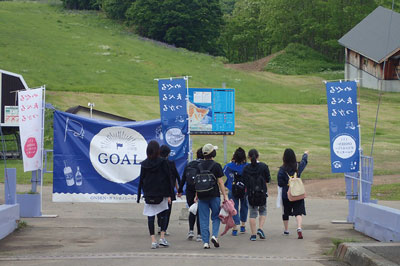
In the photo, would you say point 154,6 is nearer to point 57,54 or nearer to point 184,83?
point 57,54

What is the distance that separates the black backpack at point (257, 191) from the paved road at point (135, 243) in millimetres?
730

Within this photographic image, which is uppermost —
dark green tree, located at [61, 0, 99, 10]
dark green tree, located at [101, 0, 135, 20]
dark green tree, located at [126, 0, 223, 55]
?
dark green tree, located at [61, 0, 99, 10]

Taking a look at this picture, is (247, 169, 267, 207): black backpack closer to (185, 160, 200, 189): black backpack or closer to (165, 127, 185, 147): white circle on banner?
(185, 160, 200, 189): black backpack

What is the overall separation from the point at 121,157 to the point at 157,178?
314 centimetres

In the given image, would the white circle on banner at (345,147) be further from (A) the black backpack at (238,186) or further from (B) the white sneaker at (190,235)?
(B) the white sneaker at (190,235)

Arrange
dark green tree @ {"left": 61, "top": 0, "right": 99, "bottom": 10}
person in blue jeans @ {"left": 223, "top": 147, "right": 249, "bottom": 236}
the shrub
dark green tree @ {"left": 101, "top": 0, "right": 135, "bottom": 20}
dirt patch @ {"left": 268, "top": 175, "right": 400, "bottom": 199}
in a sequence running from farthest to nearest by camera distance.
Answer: dark green tree @ {"left": 61, "top": 0, "right": 99, "bottom": 10}, dark green tree @ {"left": 101, "top": 0, "right": 135, "bottom": 20}, the shrub, dirt patch @ {"left": 268, "top": 175, "right": 400, "bottom": 199}, person in blue jeans @ {"left": 223, "top": 147, "right": 249, "bottom": 236}

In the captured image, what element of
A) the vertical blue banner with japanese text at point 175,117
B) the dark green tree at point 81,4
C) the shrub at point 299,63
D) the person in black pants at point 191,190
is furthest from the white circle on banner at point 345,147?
the dark green tree at point 81,4

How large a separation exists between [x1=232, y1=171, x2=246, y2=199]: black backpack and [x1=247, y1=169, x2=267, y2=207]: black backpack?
0.33 meters

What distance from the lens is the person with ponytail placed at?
11.9m

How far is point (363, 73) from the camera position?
59438 millimetres

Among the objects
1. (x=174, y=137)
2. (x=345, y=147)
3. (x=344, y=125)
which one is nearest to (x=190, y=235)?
(x=174, y=137)

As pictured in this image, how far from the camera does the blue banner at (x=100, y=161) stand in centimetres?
1399

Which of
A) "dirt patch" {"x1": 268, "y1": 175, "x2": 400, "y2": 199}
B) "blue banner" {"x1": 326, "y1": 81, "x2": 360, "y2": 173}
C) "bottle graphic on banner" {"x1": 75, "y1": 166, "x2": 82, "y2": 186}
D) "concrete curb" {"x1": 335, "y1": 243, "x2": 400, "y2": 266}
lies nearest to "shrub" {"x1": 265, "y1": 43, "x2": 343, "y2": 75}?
"dirt patch" {"x1": 268, "y1": 175, "x2": 400, "y2": 199}

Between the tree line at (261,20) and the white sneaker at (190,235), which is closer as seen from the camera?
the white sneaker at (190,235)
